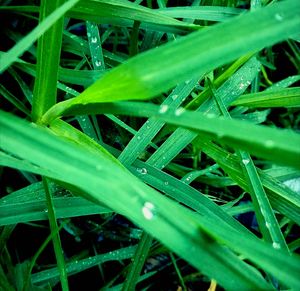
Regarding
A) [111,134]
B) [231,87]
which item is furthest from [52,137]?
[111,134]

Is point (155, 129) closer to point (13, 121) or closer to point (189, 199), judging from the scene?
point (189, 199)

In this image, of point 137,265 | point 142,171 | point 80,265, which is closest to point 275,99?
point 142,171

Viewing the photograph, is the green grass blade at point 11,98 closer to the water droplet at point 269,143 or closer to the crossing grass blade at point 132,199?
the crossing grass blade at point 132,199

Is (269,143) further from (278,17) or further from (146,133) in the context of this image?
(146,133)

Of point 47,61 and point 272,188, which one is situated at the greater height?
point 47,61

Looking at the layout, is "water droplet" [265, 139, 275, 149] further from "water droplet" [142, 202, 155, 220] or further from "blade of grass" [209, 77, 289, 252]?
"blade of grass" [209, 77, 289, 252]

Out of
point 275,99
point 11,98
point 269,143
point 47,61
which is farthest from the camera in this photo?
point 11,98
